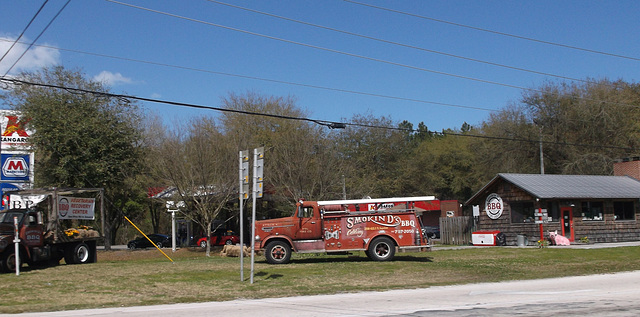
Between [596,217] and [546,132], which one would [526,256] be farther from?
[546,132]

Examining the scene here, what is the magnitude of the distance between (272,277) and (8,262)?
8.81 m

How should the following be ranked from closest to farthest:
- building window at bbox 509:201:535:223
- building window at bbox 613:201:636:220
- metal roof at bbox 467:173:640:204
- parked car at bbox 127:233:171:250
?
1. metal roof at bbox 467:173:640:204
2. building window at bbox 509:201:535:223
3. building window at bbox 613:201:636:220
4. parked car at bbox 127:233:171:250

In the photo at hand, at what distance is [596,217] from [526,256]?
12.4 meters

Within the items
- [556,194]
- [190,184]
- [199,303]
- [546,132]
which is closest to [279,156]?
[190,184]

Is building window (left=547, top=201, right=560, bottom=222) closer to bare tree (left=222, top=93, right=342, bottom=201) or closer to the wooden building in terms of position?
the wooden building

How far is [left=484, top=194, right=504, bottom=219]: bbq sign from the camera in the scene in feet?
110

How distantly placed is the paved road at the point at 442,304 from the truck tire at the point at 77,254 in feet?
37.7

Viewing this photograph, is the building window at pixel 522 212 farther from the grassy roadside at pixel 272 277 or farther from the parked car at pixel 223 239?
the parked car at pixel 223 239

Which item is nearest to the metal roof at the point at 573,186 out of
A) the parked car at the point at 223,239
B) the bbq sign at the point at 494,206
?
the bbq sign at the point at 494,206

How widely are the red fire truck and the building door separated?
49.9ft

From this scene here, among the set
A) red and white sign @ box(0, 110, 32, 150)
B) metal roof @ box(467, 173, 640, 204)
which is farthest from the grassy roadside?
red and white sign @ box(0, 110, 32, 150)

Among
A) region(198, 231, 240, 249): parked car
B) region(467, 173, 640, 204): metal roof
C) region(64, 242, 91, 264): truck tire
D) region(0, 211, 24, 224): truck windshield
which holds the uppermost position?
region(467, 173, 640, 204): metal roof

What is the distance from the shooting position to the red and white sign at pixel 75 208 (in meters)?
21.2

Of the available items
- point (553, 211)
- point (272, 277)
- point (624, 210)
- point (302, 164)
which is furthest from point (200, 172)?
point (624, 210)
